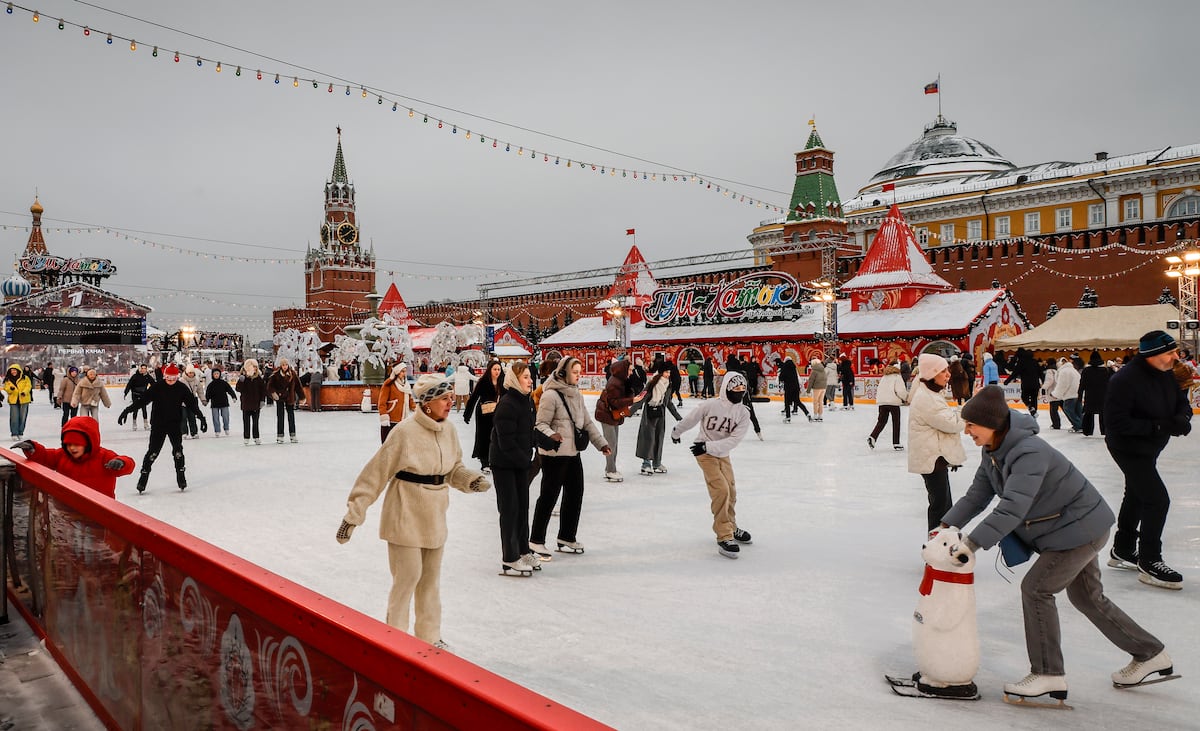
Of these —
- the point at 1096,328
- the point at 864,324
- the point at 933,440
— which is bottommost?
the point at 933,440

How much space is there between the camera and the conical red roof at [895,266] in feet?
87.0

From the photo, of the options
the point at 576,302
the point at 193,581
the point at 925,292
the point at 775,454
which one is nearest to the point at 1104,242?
the point at 925,292

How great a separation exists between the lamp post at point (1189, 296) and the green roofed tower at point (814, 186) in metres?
19.4

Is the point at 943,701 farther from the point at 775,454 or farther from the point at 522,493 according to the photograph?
the point at 775,454

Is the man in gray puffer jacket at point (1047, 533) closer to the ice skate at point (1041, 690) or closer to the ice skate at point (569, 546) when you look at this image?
the ice skate at point (1041, 690)

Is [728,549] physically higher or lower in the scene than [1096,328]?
lower

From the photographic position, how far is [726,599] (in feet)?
15.0

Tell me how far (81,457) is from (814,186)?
36.8m

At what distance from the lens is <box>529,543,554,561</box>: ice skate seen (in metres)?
5.45

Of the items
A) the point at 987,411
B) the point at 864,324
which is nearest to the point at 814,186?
the point at 864,324

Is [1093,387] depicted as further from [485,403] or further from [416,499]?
[416,499]

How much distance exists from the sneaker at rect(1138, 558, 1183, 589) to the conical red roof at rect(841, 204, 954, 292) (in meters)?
22.8

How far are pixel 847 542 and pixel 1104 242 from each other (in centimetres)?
2662

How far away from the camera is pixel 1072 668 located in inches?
139
